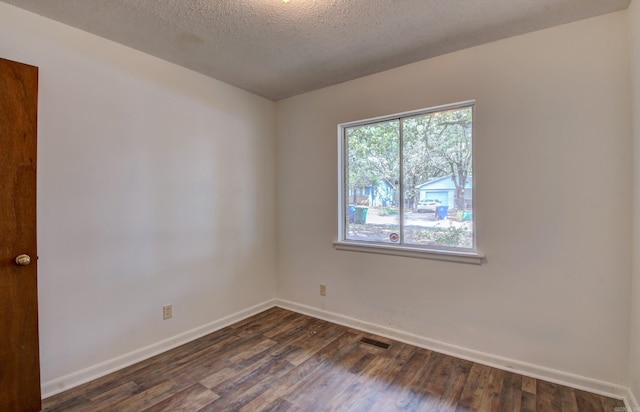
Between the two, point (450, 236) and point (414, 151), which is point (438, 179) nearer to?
point (414, 151)

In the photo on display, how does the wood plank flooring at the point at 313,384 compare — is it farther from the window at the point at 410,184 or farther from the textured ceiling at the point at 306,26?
the textured ceiling at the point at 306,26

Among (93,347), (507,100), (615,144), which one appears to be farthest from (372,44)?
(93,347)

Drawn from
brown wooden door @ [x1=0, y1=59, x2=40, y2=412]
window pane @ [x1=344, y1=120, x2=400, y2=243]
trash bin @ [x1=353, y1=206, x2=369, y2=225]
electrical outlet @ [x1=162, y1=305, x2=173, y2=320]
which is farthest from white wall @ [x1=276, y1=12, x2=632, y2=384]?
brown wooden door @ [x1=0, y1=59, x2=40, y2=412]

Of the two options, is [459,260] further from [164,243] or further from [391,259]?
[164,243]

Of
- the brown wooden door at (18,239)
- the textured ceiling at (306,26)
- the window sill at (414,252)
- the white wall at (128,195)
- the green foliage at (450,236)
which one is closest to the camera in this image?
the brown wooden door at (18,239)

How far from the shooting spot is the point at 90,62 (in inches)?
84.7

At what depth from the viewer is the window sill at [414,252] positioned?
2371 mm

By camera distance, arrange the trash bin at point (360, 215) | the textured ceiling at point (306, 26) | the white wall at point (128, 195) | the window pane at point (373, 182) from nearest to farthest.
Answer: the textured ceiling at point (306, 26), the white wall at point (128, 195), the window pane at point (373, 182), the trash bin at point (360, 215)

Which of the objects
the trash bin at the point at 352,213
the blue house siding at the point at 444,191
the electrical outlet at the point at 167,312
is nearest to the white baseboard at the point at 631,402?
the blue house siding at the point at 444,191

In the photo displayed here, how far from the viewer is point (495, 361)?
7.45ft

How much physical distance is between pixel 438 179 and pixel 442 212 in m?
0.28

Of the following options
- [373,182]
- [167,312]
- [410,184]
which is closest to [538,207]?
[410,184]

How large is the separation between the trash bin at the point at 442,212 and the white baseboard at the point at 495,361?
3.42 ft

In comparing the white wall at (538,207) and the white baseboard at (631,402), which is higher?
the white wall at (538,207)
